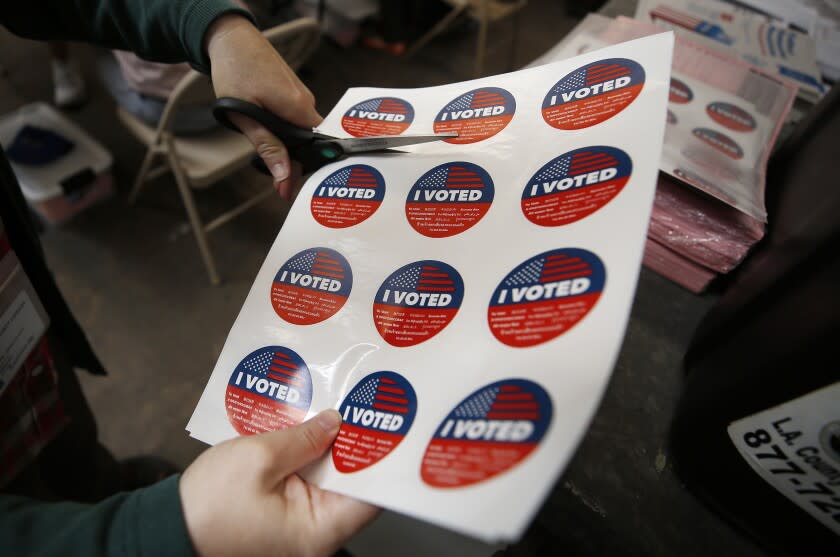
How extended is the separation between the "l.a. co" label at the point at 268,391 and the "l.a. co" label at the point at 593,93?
0.36 metres

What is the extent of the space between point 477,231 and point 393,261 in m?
0.09

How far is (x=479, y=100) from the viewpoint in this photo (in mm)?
538

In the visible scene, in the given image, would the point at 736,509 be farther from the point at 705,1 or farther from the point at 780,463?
the point at 705,1

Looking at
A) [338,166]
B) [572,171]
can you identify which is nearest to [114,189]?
[338,166]

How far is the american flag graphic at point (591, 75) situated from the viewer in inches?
18.2

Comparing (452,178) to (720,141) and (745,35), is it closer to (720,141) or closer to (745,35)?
(720,141)

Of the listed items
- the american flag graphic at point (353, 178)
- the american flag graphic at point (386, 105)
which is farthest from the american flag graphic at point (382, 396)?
the american flag graphic at point (386, 105)

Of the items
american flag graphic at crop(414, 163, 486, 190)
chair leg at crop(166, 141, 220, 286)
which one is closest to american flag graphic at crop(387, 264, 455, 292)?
american flag graphic at crop(414, 163, 486, 190)

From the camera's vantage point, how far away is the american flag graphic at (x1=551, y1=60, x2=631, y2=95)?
0.46 metres

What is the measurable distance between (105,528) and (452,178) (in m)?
0.45

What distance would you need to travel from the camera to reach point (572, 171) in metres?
0.43

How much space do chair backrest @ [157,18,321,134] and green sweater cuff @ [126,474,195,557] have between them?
31.4 inches

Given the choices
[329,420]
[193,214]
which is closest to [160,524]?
[329,420]

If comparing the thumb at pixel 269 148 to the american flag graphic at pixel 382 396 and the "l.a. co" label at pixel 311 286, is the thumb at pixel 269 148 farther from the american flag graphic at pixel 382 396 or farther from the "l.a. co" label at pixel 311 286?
the american flag graphic at pixel 382 396
